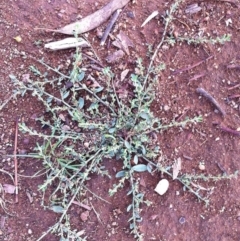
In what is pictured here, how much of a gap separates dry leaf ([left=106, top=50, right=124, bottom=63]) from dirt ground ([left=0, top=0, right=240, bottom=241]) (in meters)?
0.02

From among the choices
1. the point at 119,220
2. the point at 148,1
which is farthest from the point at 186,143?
the point at 148,1

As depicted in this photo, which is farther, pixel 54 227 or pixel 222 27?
pixel 222 27

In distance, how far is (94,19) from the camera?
8.00ft

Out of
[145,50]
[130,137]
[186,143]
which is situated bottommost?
[186,143]

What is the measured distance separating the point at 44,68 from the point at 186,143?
28.5 inches

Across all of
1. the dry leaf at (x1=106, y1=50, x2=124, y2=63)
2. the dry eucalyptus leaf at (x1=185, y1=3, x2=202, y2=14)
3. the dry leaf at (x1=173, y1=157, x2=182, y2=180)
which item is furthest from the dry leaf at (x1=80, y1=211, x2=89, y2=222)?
the dry eucalyptus leaf at (x1=185, y1=3, x2=202, y2=14)

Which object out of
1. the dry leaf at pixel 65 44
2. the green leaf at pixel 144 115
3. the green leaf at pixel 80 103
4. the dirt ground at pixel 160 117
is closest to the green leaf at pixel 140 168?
the dirt ground at pixel 160 117

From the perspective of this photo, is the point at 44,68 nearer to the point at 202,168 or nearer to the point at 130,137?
the point at 130,137

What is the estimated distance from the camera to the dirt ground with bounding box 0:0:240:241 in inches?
92.0

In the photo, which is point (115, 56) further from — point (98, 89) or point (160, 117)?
point (160, 117)

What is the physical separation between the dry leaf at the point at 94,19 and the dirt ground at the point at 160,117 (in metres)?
0.03

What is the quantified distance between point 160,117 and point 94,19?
21.4 inches

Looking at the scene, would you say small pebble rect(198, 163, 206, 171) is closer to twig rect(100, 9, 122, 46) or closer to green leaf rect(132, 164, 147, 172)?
green leaf rect(132, 164, 147, 172)

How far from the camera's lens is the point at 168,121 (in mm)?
2391
